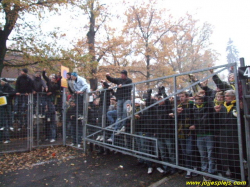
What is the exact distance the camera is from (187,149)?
3.95 meters

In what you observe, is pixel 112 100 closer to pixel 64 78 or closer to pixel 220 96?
pixel 64 78

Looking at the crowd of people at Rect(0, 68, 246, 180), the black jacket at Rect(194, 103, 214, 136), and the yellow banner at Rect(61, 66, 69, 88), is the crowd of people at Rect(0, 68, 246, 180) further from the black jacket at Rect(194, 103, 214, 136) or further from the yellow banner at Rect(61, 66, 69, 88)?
the yellow banner at Rect(61, 66, 69, 88)

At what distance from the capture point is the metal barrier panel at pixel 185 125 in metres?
3.32

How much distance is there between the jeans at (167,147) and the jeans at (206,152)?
0.56 meters

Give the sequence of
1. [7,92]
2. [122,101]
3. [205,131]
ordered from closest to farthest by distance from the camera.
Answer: [205,131]
[122,101]
[7,92]

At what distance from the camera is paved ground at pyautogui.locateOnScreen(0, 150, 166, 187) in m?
4.16

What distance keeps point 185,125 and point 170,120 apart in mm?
329

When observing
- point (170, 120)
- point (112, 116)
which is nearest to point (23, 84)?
point (112, 116)

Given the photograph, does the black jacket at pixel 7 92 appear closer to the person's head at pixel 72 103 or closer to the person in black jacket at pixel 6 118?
the person in black jacket at pixel 6 118

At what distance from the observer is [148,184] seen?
12.9ft

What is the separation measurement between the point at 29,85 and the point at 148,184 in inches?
243

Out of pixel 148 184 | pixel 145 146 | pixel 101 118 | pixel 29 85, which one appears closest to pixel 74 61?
pixel 29 85

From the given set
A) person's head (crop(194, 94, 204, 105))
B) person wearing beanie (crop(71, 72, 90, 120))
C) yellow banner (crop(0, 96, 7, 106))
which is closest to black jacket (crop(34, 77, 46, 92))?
yellow banner (crop(0, 96, 7, 106))

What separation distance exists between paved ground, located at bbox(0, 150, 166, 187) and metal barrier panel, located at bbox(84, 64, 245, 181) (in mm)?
463
